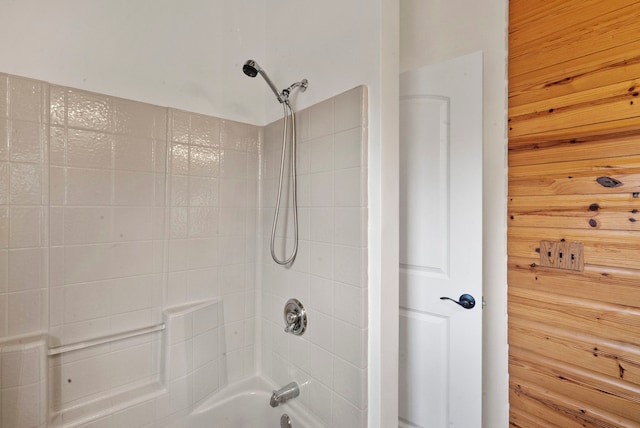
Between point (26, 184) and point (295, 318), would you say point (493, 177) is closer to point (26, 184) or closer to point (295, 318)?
point (295, 318)

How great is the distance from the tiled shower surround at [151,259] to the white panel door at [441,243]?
1.77ft

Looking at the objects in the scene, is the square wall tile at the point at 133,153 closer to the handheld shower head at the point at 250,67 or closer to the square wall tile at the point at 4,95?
the square wall tile at the point at 4,95

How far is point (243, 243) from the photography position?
1.48 metres

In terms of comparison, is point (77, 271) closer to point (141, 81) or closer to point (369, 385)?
point (141, 81)

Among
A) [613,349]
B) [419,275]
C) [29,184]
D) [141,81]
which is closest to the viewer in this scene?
[29,184]

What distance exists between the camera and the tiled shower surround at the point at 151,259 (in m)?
0.98

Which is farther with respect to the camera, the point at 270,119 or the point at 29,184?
the point at 270,119

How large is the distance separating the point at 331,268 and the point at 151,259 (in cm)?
79

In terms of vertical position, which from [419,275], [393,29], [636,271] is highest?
[393,29]

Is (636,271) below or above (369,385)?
above

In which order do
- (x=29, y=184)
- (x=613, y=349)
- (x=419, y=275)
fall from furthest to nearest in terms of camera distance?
1. (x=419, y=275)
2. (x=613, y=349)
3. (x=29, y=184)

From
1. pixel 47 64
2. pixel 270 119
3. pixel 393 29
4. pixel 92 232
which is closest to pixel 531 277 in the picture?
pixel 393 29

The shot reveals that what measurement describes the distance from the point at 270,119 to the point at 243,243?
68cm

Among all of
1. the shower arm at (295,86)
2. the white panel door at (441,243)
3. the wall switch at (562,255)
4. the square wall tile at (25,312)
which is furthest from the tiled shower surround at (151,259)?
the wall switch at (562,255)
